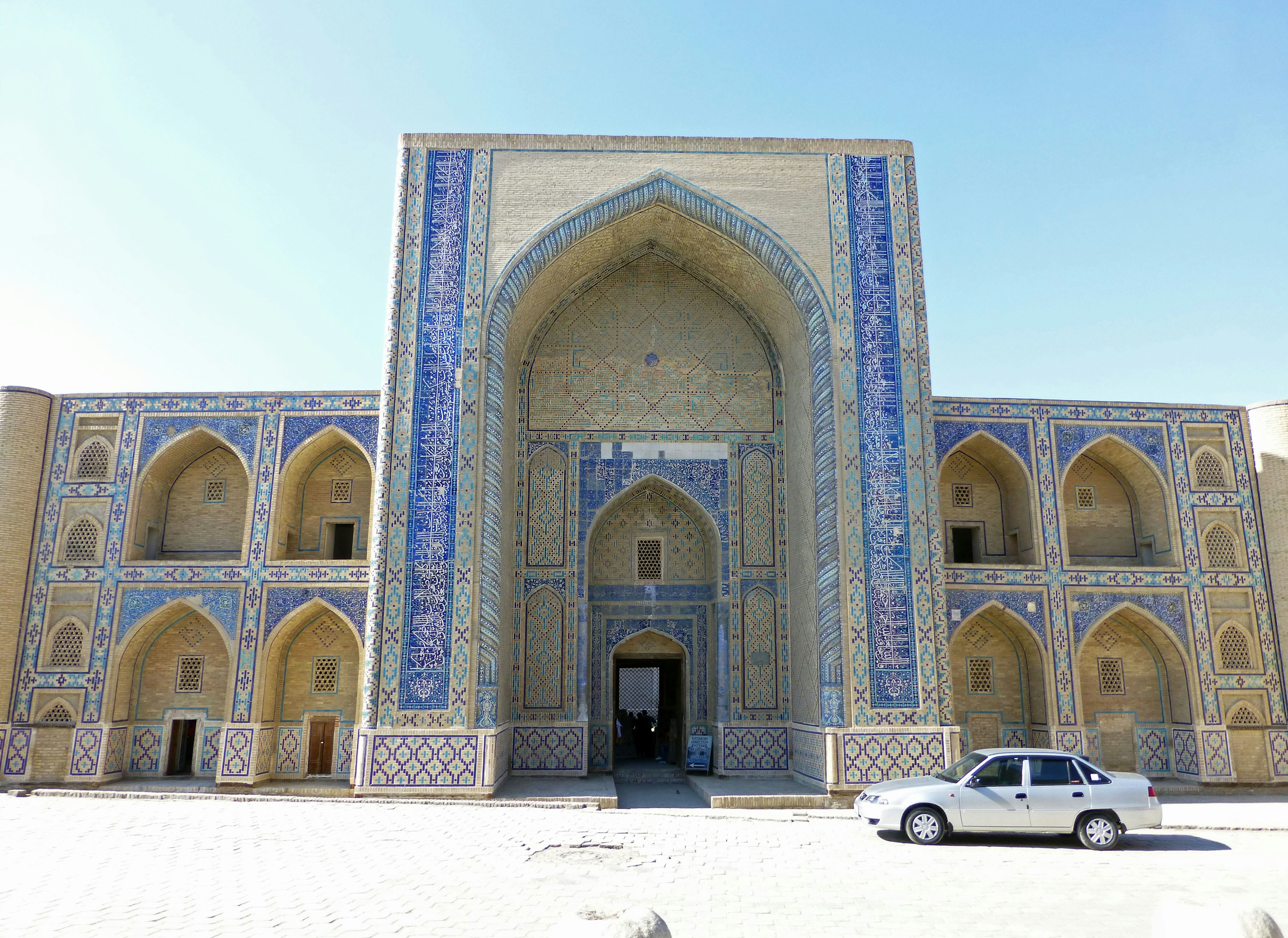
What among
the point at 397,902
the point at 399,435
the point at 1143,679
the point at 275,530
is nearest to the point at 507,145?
the point at 399,435

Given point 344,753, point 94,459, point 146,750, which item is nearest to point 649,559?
point 344,753

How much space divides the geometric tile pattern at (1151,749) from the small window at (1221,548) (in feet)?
7.82

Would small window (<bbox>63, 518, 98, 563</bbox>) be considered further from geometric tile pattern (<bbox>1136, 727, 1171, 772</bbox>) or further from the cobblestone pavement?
geometric tile pattern (<bbox>1136, 727, 1171, 772</bbox>)

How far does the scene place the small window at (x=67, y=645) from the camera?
39.0 feet

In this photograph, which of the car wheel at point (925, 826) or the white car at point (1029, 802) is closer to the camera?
the white car at point (1029, 802)

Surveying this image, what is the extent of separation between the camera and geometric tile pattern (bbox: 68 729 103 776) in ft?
37.8

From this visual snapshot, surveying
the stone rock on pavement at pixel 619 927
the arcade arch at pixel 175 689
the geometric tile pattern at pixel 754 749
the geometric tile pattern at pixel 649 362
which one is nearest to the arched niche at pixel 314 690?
the arcade arch at pixel 175 689

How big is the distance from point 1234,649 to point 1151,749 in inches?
68.3

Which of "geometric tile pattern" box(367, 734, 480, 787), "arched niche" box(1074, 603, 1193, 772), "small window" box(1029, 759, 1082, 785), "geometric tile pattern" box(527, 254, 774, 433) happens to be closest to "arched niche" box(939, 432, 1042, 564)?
"arched niche" box(1074, 603, 1193, 772)

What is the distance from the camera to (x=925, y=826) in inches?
292

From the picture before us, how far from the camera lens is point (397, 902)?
5207 millimetres

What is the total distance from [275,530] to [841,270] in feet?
26.7

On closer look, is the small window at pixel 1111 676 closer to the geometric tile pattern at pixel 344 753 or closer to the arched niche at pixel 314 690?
the arched niche at pixel 314 690

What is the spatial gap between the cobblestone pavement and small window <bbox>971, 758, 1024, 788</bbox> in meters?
0.49
